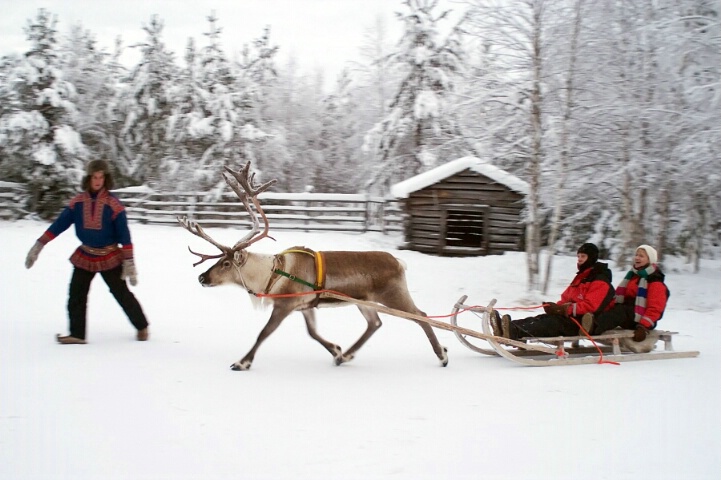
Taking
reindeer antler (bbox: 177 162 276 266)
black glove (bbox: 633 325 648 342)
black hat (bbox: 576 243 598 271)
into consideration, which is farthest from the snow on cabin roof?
reindeer antler (bbox: 177 162 276 266)

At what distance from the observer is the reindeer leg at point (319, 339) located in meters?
5.99

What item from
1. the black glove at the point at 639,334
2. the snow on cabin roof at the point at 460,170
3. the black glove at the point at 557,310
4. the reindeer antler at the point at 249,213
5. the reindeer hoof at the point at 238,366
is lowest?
the reindeer hoof at the point at 238,366

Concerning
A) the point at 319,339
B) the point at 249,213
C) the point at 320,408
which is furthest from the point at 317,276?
the point at 320,408

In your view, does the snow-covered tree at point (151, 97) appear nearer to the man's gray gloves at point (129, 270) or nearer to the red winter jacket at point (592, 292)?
the man's gray gloves at point (129, 270)

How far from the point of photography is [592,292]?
6.28 metres

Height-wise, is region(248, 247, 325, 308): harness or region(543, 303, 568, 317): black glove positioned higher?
region(248, 247, 325, 308): harness

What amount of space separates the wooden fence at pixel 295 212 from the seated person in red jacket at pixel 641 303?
11539 mm

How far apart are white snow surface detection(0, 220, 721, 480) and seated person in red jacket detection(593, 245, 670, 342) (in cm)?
41

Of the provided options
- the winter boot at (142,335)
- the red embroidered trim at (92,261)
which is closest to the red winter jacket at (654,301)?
the winter boot at (142,335)

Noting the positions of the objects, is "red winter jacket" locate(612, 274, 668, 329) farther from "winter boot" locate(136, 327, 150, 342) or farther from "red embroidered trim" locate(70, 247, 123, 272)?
"red embroidered trim" locate(70, 247, 123, 272)

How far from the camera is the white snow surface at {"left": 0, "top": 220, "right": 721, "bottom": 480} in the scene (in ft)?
11.7

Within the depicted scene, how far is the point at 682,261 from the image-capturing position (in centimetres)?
1752

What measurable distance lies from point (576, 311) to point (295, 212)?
1572 centimetres

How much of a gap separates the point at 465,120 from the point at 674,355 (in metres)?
7.65
